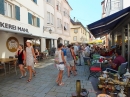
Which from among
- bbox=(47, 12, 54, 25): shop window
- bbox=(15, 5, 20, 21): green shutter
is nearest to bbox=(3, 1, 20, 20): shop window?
bbox=(15, 5, 20, 21): green shutter

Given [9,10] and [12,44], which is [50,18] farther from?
[12,44]

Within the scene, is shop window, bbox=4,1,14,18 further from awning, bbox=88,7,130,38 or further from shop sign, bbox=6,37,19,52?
awning, bbox=88,7,130,38

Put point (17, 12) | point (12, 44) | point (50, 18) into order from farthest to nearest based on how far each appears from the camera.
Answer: point (50, 18) < point (17, 12) < point (12, 44)

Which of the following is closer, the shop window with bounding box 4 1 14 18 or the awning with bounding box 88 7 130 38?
the awning with bounding box 88 7 130 38

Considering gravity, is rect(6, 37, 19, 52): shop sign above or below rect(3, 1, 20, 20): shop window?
below

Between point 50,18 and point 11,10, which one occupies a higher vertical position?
point 50,18

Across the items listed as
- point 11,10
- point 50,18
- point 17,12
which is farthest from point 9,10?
point 50,18

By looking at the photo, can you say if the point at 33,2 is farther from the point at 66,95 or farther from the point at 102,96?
the point at 102,96

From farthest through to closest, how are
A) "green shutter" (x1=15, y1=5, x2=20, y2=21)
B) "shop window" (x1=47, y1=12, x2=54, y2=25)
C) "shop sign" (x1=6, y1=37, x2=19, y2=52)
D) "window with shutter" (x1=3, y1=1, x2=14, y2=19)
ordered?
"shop window" (x1=47, y1=12, x2=54, y2=25) < "green shutter" (x1=15, y1=5, x2=20, y2=21) < "shop sign" (x1=6, y1=37, x2=19, y2=52) < "window with shutter" (x1=3, y1=1, x2=14, y2=19)

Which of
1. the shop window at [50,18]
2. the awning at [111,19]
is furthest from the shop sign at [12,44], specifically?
the shop window at [50,18]

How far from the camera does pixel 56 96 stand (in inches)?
175

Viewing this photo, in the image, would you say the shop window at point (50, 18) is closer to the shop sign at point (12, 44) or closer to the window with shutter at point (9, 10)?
the window with shutter at point (9, 10)

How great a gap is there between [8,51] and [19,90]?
19.6 feet

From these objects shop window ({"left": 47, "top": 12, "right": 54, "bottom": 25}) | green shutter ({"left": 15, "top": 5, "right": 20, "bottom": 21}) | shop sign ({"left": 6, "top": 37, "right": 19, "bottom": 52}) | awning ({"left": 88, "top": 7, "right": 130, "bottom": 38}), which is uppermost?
shop window ({"left": 47, "top": 12, "right": 54, "bottom": 25})
